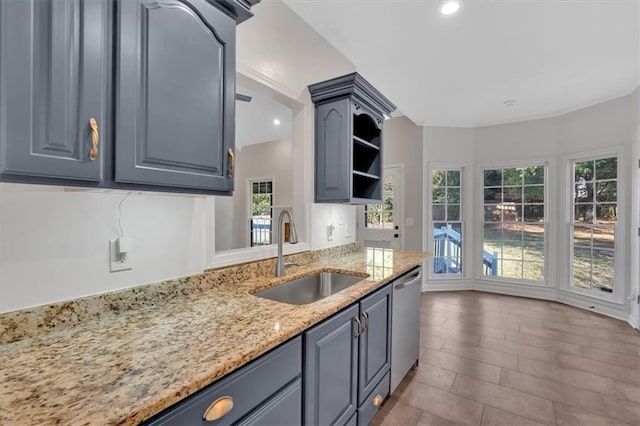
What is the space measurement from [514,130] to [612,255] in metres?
2.13

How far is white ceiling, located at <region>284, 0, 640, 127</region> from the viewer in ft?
7.09

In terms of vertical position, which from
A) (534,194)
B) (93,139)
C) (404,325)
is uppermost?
(534,194)

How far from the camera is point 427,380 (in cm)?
229

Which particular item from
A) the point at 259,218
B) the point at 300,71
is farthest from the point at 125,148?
the point at 259,218

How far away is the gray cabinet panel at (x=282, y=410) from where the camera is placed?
3.06ft

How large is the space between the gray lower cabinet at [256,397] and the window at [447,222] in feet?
14.0

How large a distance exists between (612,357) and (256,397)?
3401mm

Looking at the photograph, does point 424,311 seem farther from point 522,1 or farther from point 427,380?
point 522,1

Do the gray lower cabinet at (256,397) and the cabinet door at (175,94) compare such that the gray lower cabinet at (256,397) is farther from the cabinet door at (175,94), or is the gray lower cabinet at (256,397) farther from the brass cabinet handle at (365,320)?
the cabinet door at (175,94)

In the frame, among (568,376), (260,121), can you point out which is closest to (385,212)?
(260,121)

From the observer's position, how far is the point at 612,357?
2.64 meters

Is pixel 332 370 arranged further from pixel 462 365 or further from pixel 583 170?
pixel 583 170

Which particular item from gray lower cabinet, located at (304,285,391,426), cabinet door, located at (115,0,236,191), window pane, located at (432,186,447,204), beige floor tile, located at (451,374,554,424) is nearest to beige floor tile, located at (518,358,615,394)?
beige floor tile, located at (451,374,554,424)

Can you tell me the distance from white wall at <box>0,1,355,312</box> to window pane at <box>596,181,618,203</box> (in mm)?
4288
